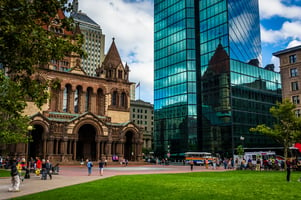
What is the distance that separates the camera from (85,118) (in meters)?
57.6

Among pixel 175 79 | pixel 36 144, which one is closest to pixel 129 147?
pixel 36 144

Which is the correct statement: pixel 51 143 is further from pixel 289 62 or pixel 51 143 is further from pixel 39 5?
pixel 289 62

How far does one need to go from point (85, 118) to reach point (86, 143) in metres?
8.13

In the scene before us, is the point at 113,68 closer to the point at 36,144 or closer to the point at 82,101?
the point at 82,101

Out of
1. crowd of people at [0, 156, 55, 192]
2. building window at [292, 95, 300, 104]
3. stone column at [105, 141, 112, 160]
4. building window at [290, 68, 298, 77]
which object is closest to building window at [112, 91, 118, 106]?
stone column at [105, 141, 112, 160]

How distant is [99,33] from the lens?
169m

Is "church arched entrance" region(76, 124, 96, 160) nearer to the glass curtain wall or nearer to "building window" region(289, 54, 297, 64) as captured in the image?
the glass curtain wall

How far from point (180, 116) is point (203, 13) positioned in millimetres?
27408

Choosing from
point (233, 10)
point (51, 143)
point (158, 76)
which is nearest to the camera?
point (51, 143)

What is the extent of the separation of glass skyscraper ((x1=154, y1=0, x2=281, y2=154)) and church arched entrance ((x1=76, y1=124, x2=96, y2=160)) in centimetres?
2019

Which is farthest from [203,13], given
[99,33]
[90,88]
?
[99,33]

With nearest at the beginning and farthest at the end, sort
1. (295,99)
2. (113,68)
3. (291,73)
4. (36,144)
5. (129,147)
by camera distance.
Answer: (36,144) < (295,99) < (291,73) < (129,147) < (113,68)

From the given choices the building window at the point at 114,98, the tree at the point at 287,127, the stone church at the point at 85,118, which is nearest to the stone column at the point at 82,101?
the stone church at the point at 85,118

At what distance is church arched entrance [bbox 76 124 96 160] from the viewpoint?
63094mm
